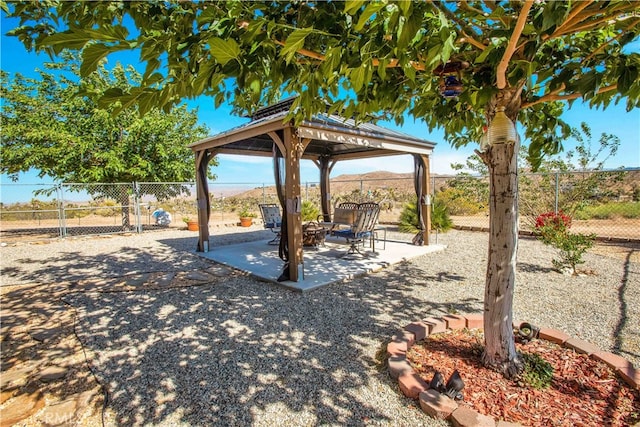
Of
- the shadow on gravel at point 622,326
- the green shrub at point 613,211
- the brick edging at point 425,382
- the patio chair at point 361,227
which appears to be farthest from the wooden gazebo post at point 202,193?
the green shrub at point 613,211

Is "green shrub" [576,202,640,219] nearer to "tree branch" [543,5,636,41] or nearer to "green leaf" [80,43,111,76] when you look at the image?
"tree branch" [543,5,636,41]

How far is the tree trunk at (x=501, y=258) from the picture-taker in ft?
7.44

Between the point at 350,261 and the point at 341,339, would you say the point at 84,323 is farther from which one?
the point at 350,261

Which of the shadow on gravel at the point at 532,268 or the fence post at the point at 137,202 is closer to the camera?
the shadow on gravel at the point at 532,268

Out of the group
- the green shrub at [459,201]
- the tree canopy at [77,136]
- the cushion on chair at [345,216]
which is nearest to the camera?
the cushion on chair at [345,216]

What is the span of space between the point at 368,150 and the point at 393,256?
3922 mm

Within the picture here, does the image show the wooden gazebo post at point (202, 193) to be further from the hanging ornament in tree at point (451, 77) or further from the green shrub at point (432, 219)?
the hanging ornament in tree at point (451, 77)

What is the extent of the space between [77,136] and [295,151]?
34.5ft

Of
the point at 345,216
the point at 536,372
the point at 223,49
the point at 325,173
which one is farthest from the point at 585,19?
the point at 325,173

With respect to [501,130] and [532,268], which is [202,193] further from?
[532,268]

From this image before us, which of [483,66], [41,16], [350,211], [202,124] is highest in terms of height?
[202,124]

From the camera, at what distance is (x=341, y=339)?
3207 mm

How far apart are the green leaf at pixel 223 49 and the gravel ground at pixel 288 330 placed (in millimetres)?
2199

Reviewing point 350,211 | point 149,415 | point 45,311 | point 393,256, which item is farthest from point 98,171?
point 149,415
